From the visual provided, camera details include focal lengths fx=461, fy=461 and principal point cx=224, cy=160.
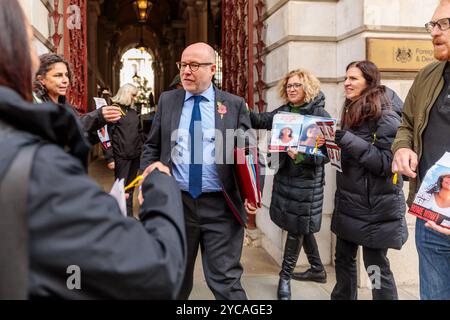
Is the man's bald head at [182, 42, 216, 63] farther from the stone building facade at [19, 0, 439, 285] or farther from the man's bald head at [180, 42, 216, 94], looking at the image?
the stone building facade at [19, 0, 439, 285]

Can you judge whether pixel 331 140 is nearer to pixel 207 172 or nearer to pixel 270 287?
pixel 207 172

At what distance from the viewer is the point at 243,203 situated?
3.37m

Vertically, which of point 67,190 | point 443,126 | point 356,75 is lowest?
point 67,190

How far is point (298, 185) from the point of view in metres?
4.13

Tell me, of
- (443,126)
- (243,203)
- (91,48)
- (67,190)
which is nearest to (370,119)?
(443,126)

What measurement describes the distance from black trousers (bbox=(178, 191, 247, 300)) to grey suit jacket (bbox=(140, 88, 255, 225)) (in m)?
0.10

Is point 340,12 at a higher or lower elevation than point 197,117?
higher

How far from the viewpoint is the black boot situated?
417cm

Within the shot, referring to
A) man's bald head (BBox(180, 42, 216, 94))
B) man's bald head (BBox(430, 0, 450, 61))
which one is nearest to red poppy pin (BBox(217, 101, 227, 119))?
man's bald head (BBox(180, 42, 216, 94))

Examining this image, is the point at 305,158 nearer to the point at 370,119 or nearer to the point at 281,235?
the point at 370,119

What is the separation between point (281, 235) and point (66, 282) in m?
4.11

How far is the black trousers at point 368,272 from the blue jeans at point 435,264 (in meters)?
0.68

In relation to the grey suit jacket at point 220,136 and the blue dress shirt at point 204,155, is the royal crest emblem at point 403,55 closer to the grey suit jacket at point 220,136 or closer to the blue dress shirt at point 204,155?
the grey suit jacket at point 220,136

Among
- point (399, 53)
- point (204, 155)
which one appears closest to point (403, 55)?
point (399, 53)
